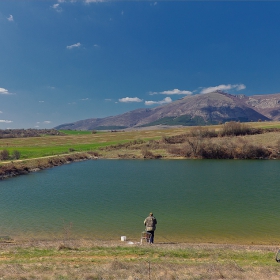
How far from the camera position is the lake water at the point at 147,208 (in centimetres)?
2064

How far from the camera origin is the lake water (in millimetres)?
20641

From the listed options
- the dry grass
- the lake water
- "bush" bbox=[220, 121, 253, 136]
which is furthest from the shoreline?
"bush" bbox=[220, 121, 253, 136]

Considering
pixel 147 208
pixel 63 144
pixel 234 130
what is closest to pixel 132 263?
pixel 147 208

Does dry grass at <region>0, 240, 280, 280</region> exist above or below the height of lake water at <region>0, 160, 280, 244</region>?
above

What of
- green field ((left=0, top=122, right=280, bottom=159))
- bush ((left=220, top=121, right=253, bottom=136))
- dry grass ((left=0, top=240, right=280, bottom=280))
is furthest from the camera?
bush ((left=220, top=121, right=253, bottom=136))

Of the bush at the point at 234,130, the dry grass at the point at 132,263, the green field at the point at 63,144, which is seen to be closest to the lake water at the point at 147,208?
the dry grass at the point at 132,263

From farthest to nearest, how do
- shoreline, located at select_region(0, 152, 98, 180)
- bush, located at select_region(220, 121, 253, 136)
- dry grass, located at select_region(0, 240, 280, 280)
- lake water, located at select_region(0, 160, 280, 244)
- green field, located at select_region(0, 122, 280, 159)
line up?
1. bush, located at select_region(220, 121, 253, 136)
2. green field, located at select_region(0, 122, 280, 159)
3. shoreline, located at select_region(0, 152, 98, 180)
4. lake water, located at select_region(0, 160, 280, 244)
5. dry grass, located at select_region(0, 240, 280, 280)

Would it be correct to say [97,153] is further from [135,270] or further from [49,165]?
[135,270]

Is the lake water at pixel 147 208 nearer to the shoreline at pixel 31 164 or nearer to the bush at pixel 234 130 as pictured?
the shoreline at pixel 31 164

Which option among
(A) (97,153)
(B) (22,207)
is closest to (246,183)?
(B) (22,207)

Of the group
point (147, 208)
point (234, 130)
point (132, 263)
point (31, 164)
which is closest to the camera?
point (132, 263)

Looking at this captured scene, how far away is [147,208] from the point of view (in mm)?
27094

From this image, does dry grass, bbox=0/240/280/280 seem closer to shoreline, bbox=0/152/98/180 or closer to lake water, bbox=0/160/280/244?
lake water, bbox=0/160/280/244

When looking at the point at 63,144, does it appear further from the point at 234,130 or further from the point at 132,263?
the point at 132,263
